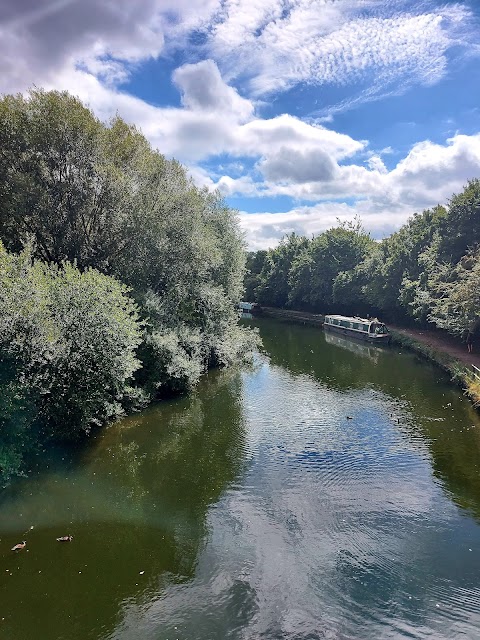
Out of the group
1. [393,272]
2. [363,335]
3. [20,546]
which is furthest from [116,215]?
[393,272]

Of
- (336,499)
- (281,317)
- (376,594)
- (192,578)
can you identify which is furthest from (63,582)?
(281,317)

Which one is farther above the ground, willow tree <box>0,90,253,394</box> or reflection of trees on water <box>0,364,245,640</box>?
willow tree <box>0,90,253,394</box>

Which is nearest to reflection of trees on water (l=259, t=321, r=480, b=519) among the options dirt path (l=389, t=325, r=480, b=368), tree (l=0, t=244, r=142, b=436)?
dirt path (l=389, t=325, r=480, b=368)

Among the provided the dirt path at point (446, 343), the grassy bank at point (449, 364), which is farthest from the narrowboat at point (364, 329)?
the dirt path at point (446, 343)

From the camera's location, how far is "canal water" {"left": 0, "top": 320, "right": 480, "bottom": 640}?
9602 mm

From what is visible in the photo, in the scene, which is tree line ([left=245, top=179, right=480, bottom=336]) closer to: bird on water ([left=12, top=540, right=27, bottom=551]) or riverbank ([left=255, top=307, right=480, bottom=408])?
riverbank ([left=255, top=307, right=480, bottom=408])

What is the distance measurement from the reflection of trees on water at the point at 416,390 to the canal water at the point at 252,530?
0.52 ft

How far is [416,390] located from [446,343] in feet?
45.4

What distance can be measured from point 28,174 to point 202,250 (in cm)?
1063

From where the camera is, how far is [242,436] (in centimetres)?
1994

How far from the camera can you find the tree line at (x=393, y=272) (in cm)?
3384

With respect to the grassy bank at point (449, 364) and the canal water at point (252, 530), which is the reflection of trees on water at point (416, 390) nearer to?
the canal water at point (252, 530)

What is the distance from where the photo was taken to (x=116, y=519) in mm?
13305

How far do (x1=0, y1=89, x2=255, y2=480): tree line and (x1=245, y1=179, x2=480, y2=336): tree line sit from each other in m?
17.4
